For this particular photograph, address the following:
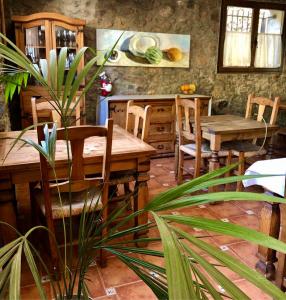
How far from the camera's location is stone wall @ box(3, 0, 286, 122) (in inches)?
174

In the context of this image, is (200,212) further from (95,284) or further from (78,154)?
(78,154)

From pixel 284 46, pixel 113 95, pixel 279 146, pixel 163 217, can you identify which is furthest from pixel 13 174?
pixel 284 46

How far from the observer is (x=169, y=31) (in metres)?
4.88

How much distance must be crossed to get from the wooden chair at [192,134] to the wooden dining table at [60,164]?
83 centimetres

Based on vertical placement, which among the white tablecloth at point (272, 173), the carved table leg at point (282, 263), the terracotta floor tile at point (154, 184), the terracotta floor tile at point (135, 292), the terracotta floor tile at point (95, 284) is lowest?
the terracotta floor tile at point (135, 292)

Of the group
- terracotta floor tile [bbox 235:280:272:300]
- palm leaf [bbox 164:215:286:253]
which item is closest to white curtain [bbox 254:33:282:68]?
terracotta floor tile [bbox 235:280:272:300]

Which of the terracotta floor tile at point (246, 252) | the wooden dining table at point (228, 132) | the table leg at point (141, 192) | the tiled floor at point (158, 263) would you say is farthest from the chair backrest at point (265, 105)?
the table leg at point (141, 192)

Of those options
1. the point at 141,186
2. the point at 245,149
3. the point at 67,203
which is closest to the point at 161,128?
the point at 245,149

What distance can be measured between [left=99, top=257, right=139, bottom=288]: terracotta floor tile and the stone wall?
2.98 metres

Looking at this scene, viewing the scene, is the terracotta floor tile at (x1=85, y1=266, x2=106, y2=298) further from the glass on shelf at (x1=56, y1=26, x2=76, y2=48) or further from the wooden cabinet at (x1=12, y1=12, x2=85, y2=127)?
the glass on shelf at (x1=56, y1=26, x2=76, y2=48)

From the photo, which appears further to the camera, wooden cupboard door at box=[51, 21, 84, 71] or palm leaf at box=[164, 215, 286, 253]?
wooden cupboard door at box=[51, 21, 84, 71]

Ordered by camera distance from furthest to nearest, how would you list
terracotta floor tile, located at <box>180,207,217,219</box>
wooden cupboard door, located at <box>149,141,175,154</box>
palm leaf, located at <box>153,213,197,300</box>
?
wooden cupboard door, located at <box>149,141,175,154</box>
terracotta floor tile, located at <box>180,207,217,219</box>
palm leaf, located at <box>153,213,197,300</box>

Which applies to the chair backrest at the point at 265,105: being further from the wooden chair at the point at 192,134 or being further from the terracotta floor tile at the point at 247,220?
the terracotta floor tile at the point at 247,220

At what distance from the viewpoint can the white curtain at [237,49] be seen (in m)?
5.29
